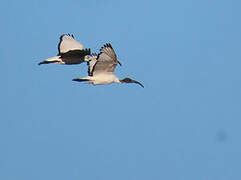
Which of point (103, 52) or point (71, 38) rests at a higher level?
point (71, 38)

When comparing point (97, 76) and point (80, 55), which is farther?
point (80, 55)

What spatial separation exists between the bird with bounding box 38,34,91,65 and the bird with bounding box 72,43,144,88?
169 centimetres

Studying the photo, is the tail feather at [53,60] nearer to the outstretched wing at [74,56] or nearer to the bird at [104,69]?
the outstretched wing at [74,56]

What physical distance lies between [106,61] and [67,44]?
4177 mm

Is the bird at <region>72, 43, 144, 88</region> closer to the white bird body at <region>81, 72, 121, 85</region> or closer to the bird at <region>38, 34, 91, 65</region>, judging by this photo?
the white bird body at <region>81, 72, 121, 85</region>

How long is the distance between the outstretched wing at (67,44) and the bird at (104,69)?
204 centimetres

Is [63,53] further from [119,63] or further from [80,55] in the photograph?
[119,63]

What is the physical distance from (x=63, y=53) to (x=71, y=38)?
1017mm

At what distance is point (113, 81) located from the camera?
35281mm

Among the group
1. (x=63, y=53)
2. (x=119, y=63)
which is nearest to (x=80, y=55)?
(x=63, y=53)

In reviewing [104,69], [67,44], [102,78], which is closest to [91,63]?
[67,44]

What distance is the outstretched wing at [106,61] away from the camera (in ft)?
111

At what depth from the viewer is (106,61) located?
3428cm

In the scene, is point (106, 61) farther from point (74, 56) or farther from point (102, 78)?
point (74, 56)
